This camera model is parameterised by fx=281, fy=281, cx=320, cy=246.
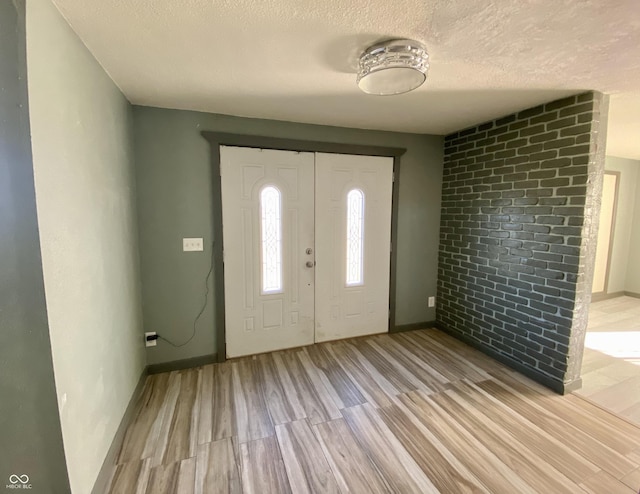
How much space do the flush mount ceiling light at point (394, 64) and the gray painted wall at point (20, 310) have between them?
1.37 m

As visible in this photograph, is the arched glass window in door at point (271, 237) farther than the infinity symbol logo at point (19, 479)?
Yes

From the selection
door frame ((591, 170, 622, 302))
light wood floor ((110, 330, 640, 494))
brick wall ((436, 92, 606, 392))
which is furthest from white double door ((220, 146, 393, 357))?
door frame ((591, 170, 622, 302))

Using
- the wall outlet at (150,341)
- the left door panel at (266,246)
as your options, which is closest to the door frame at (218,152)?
the left door panel at (266,246)

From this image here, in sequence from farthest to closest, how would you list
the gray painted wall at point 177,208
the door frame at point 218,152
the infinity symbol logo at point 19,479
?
the door frame at point 218,152
the gray painted wall at point 177,208
the infinity symbol logo at point 19,479

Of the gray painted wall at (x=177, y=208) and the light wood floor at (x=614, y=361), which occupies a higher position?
the gray painted wall at (x=177, y=208)

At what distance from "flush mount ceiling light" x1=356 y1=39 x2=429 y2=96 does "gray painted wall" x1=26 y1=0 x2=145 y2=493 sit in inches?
53.7

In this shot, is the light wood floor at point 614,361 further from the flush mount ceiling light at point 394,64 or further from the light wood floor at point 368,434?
the flush mount ceiling light at point 394,64

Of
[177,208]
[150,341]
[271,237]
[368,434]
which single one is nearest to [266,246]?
[271,237]

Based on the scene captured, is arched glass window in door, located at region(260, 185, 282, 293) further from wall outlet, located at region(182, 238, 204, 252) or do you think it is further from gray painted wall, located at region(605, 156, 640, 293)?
gray painted wall, located at region(605, 156, 640, 293)

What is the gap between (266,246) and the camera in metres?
2.71

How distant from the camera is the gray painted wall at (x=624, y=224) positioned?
4359 mm

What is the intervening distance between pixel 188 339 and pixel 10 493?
1535 mm

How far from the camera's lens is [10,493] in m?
1.02

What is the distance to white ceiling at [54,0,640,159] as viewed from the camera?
46.2 inches
